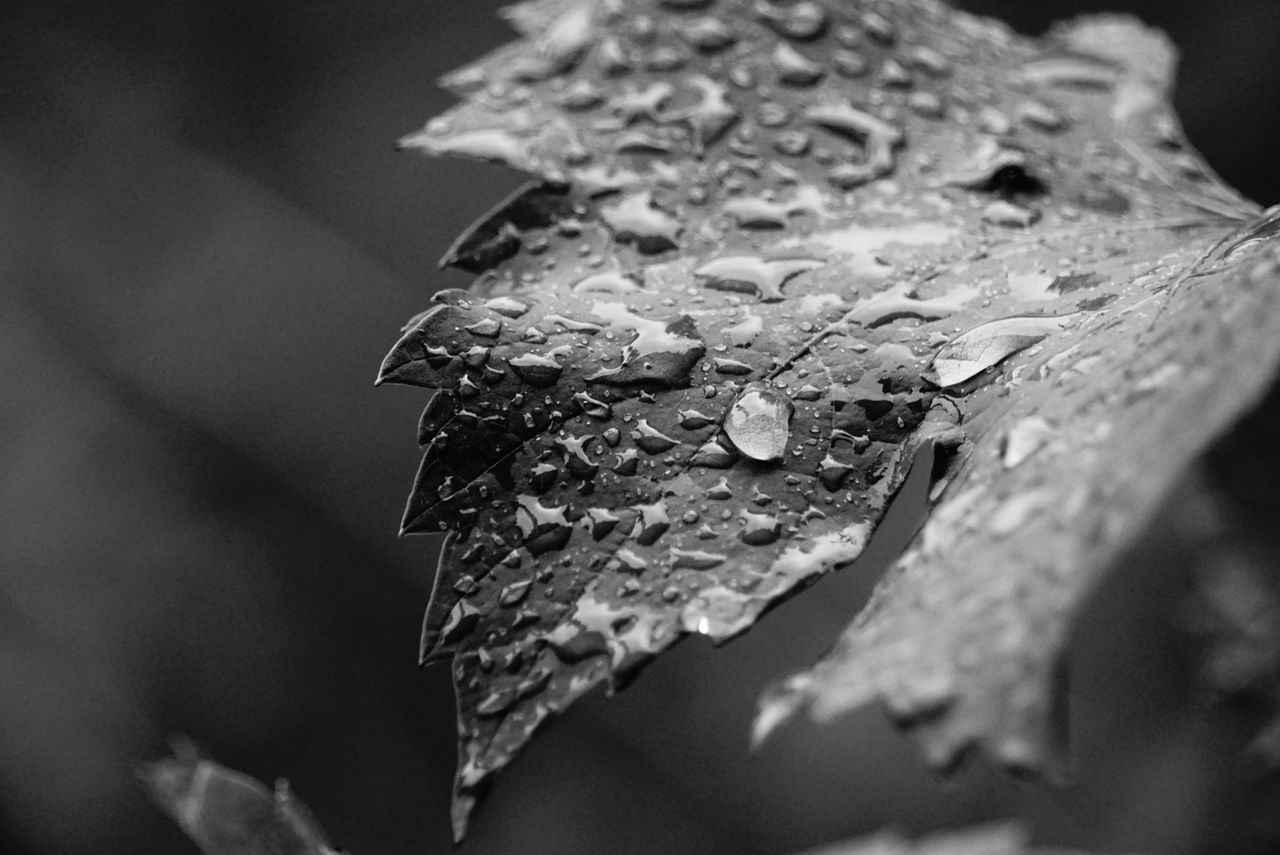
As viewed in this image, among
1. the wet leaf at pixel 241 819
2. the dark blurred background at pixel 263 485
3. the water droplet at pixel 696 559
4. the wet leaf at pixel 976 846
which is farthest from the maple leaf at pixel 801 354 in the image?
the dark blurred background at pixel 263 485

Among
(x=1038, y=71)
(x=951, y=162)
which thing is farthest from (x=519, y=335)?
(x=1038, y=71)

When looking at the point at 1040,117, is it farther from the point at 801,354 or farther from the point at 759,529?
the point at 759,529

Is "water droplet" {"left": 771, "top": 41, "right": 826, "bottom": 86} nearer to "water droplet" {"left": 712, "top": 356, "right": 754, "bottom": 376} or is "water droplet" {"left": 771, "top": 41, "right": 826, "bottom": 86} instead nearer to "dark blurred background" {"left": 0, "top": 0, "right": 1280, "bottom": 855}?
"water droplet" {"left": 712, "top": 356, "right": 754, "bottom": 376}

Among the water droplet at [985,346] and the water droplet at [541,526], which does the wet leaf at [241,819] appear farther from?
the water droplet at [985,346]

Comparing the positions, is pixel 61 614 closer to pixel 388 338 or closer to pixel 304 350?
pixel 304 350

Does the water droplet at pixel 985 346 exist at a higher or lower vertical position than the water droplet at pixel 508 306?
lower

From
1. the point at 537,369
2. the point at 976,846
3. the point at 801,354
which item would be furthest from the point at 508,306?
the point at 976,846
